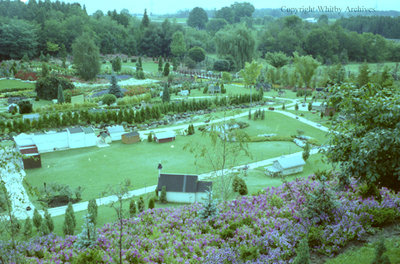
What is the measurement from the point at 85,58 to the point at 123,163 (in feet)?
129

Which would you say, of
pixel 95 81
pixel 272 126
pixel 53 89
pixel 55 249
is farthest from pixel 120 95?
pixel 55 249

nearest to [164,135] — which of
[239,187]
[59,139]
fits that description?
[59,139]

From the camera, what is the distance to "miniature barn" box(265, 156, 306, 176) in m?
24.5

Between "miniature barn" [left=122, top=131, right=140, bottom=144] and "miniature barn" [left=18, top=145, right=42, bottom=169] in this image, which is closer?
"miniature barn" [left=18, top=145, right=42, bottom=169]

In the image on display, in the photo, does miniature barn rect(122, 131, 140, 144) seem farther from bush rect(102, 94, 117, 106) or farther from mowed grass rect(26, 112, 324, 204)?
bush rect(102, 94, 117, 106)

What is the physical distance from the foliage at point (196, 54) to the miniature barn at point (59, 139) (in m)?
56.4

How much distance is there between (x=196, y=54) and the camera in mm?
86250

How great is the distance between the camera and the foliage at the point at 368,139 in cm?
1028

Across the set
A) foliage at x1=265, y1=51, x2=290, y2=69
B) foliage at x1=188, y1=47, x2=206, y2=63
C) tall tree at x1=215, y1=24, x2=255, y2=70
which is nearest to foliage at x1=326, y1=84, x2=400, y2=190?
tall tree at x1=215, y1=24, x2=255, y2=70

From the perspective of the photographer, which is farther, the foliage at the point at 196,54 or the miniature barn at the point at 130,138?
the foliage at the point at 196,54

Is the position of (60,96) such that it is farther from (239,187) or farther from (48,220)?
(239,187)

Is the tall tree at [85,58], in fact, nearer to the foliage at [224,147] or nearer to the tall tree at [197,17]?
the foliage at [224,147]

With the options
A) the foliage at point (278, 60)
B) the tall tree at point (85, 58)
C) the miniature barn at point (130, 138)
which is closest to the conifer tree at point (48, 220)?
the miniature barn at point (130, 138)

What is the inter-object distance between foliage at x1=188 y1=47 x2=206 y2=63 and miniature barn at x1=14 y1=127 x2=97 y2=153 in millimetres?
56391
